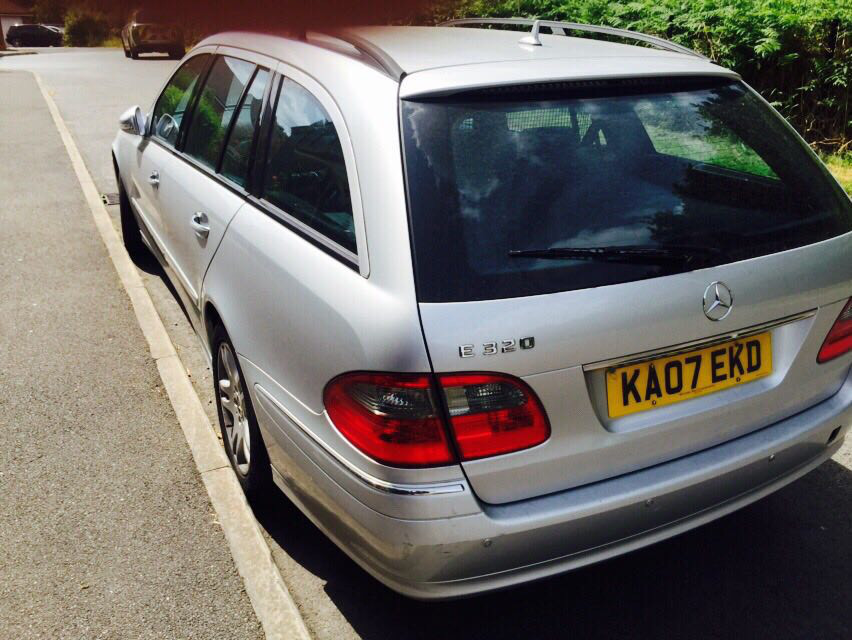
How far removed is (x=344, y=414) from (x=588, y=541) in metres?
0.72

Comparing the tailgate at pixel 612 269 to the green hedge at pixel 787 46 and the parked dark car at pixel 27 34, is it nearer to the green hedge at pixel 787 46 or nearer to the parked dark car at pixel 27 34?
the parked dark car at pixel 27 34

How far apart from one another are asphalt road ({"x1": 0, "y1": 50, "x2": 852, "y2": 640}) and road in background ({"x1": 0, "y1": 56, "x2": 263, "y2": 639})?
10.1 inches

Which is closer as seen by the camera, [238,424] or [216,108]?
[238,424]

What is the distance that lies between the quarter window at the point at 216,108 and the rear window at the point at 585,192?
1.46 m

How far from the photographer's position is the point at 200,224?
353 cm

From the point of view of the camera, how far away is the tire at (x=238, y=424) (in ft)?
10.0

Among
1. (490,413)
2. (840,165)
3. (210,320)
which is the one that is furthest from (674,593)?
(840,165)

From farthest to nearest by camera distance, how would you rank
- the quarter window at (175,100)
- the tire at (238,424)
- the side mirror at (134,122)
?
the side mirror at (134,122) → the quarter window at (175,100) → the tire at (238,424)

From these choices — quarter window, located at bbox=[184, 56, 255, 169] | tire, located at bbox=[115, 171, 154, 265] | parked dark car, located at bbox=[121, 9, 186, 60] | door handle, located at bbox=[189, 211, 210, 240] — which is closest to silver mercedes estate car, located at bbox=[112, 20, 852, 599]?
door handle, located at bbox=[189, 211, 210, 240]

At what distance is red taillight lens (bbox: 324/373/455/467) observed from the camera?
2.11 m

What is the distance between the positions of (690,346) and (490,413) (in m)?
0.60

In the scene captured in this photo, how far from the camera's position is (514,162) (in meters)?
2.30

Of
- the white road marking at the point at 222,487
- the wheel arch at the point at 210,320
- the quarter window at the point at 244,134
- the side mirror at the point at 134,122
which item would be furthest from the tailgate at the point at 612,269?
the side mirror at the point at 134,122

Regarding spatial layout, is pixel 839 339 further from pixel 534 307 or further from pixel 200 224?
pixel 200 224
